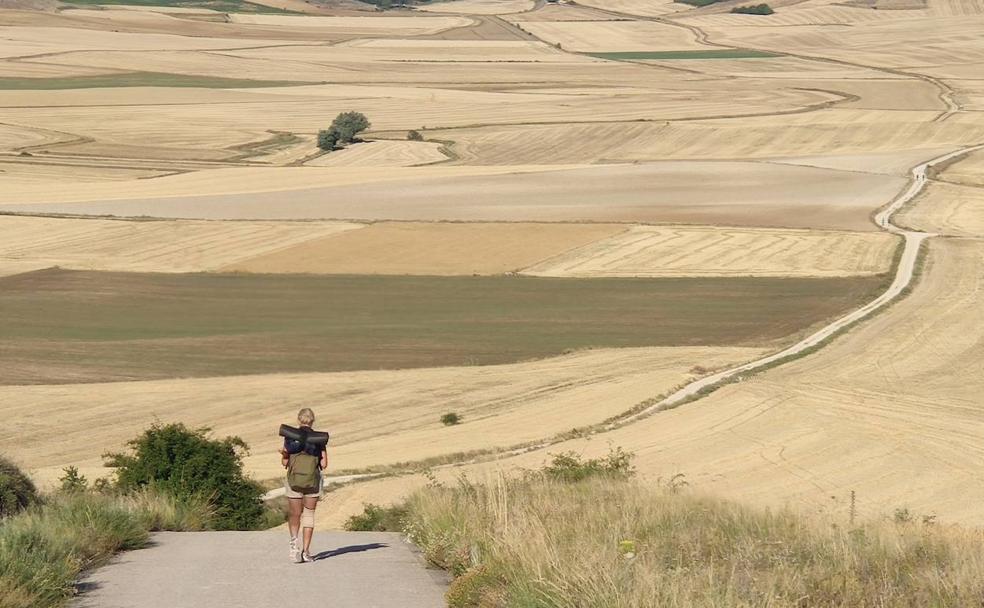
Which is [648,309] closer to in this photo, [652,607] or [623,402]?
→ [623,402]

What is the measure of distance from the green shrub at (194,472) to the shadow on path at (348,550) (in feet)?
25.8

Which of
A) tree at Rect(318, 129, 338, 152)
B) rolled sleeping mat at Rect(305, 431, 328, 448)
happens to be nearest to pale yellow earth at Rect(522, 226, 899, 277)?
rolled sleeping mat at Rect(305, 431, 328, 448)

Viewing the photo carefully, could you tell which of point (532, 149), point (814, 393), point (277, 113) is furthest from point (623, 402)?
point (277, 113)

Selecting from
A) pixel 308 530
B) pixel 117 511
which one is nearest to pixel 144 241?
pixel 117 511

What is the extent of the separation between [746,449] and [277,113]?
115974mm

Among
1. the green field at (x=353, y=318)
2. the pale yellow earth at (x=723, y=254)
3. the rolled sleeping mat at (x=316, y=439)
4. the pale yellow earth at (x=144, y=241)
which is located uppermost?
the rolled sleeping mat at (x=316, y=439)

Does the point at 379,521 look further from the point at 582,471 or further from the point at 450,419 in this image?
the point at 450,419

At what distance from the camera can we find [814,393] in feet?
127

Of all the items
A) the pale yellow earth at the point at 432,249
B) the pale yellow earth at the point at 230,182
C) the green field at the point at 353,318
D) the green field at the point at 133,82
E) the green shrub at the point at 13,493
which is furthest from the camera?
the green field at the point at 133,82

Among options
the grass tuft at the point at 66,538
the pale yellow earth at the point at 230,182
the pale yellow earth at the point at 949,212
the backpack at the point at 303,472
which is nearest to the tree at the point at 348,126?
the pale yellow earth at the point at 230,182

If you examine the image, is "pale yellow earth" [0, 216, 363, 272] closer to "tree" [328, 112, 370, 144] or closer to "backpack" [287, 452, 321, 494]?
"tree" [328, 112, 370, 144]

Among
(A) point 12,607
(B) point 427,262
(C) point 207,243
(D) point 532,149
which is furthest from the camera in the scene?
(D) point 532,149

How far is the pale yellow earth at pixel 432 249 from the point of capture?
63625mm

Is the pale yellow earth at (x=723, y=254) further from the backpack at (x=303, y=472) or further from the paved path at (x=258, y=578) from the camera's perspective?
the paved path at (x=258, y=578)
